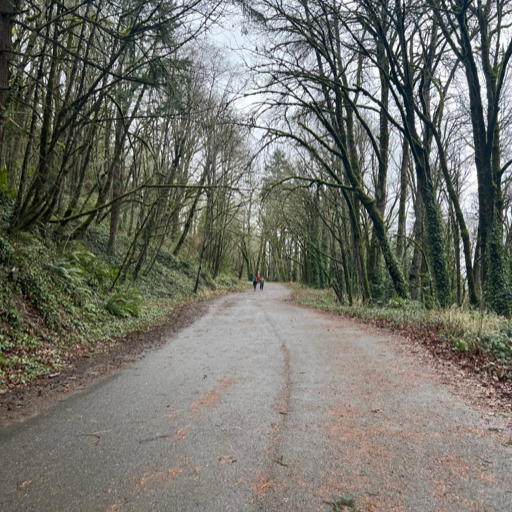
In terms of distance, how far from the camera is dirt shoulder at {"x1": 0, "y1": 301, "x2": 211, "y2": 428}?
13.4 feet

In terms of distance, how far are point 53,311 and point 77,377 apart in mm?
2631

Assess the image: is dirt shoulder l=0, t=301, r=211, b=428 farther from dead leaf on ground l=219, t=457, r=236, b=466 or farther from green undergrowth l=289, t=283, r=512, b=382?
green undergrowth l=289, t=283, r=512, b=382

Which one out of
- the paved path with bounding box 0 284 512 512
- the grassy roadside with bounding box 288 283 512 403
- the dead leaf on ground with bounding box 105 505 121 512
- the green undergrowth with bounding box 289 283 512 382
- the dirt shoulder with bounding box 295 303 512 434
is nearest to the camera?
the dead leaf on ground with bounding box 105 505 121 512

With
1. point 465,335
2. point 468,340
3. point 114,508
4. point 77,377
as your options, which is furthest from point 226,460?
point 465,335

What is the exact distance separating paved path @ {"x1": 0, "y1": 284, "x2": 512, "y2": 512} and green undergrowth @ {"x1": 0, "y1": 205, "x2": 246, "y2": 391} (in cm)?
163

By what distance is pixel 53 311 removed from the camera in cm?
739

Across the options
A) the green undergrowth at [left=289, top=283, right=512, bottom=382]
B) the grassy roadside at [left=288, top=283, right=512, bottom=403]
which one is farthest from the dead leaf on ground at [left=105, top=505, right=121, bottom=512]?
the green undergrowth at [left=289, top=283, right=512, bottom=382]

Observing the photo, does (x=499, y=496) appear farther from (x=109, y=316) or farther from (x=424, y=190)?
(x=424, y=190)

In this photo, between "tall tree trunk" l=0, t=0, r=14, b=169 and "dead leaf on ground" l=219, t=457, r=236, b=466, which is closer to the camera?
"dead leaf on ground" l=219, t=457, r=236, b=466

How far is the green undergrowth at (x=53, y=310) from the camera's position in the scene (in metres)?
5.77

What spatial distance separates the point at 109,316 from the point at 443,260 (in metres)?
10.8

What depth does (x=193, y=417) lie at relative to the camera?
3.79m

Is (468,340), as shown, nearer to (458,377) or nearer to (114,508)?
(458,377)

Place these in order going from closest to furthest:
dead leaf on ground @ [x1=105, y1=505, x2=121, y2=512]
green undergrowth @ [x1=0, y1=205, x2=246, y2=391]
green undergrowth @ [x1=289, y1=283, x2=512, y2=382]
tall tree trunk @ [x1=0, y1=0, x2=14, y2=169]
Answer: dead leaf on ground @ [x1=105, y1=505, x2=121, y2=512], green undergrowth @ [x1=289, y1=283, x2=512, y2=382], green undergrowth @ [x1=0, y1=205, x2=246, y2=391], tall tree trunk @ [x1=0, y1=0, x2=14, y2=169]
